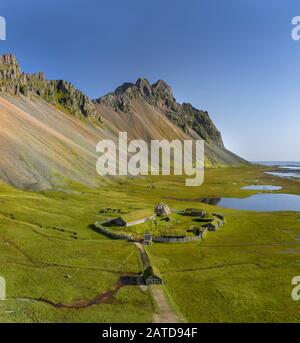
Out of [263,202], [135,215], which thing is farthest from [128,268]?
[263,202]

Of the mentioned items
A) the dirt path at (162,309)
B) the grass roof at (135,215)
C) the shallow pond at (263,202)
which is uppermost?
the grass roof at (135,215)

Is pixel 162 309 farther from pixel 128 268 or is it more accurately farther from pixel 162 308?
pixel 128 268

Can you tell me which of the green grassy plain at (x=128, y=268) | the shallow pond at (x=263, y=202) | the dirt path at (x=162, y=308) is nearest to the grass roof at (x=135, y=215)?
the green grassy plain at (x=128, y=268)

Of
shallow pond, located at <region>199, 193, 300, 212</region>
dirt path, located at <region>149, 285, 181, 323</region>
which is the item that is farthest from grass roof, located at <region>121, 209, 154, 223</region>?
shallow pond, located at <region>199, 193, 300, 212</region>

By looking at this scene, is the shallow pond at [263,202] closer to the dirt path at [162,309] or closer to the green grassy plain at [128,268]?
the green grassy plain at [128,268]
